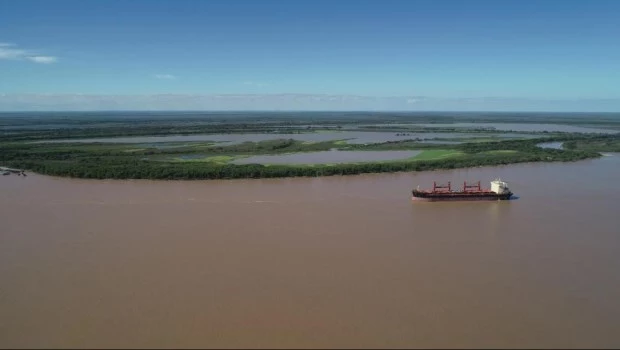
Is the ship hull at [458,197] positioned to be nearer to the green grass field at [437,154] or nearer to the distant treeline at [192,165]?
the distant treeline at [192,165]

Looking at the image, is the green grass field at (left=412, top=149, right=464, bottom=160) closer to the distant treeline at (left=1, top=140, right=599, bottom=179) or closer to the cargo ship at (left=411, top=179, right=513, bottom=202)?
the distant treeline at (left=1, top=140, right=599, bottom=179)

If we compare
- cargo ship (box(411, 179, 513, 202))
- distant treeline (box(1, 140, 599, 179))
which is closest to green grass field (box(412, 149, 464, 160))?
distant treeline (box(1, 140, 599, 179))

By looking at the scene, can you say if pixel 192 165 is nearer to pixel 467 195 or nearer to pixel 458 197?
pixel 458 197

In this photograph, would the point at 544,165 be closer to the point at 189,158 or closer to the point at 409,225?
the point at 409,225

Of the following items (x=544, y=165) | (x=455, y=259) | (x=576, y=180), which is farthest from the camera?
(x=544, y=165)

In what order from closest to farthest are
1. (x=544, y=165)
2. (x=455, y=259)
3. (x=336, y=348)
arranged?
(x=336, y=348)
(x=455, y=259)
(x=544, y=165)

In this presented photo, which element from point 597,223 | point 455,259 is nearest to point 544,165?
point 597,223

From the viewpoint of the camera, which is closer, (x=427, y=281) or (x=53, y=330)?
(x=53, y=330)
